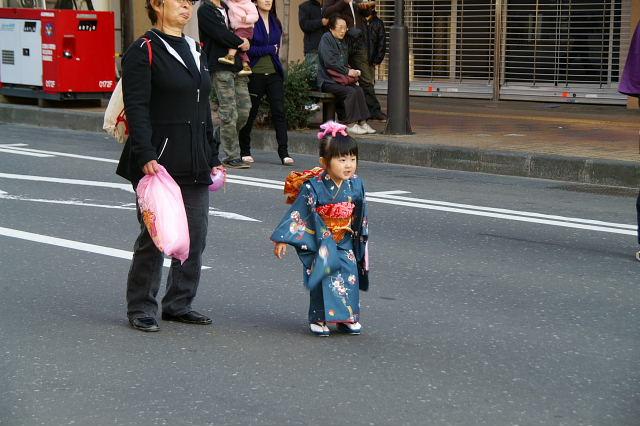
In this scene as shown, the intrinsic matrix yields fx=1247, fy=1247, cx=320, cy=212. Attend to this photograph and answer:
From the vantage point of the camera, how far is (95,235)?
8523 millimetres

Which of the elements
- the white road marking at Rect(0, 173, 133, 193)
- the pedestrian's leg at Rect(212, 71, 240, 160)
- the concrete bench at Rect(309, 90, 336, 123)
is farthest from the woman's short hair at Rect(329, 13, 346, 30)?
the white road marking at Rect(0, 173, 133, 193)

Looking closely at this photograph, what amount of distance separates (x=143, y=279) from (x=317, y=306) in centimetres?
87

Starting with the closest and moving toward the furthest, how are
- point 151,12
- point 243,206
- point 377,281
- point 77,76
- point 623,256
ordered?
point 151,12, point 377,281, point 623,256, point 243,206, point 77,76

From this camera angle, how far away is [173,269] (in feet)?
20.4

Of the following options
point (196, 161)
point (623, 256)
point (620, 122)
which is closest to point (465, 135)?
point (620, 122)

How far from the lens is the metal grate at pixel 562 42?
18.0m

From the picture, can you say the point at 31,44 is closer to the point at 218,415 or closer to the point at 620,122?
the point at 620,122

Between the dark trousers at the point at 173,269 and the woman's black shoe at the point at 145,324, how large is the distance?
3cm

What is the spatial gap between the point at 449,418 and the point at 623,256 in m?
3.52

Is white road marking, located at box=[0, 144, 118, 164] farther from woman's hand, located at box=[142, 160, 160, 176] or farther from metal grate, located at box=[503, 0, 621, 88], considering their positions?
metal grate, located at box=[503, 0, 621, 88]

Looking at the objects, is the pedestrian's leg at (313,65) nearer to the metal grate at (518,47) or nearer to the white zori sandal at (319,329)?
the metal grate at (518,47)

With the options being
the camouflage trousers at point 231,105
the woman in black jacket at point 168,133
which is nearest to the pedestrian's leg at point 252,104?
the camouflage trousers at point 231,105

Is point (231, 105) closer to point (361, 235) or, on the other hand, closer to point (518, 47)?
point (361, 235)

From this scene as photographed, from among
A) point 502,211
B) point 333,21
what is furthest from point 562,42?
point 502,211
